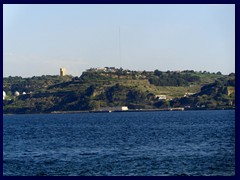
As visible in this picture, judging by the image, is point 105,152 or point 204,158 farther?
A: point 105,152

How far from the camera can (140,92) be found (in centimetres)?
14800

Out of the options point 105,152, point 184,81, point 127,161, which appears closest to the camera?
point 127,161

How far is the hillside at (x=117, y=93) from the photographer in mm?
145038

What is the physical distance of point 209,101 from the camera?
5679 inches

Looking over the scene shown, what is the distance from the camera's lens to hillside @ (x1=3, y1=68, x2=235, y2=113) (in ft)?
476

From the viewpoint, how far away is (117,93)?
14962 cm

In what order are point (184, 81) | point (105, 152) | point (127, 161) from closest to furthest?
point (127, 161)
point (105, 152)
point (184, 81)
